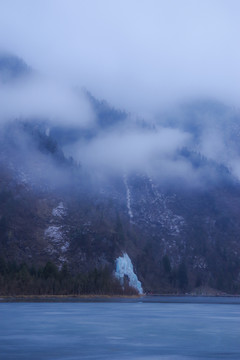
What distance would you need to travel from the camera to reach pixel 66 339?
63094 millimetres

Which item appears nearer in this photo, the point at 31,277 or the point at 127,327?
the point at 127,327

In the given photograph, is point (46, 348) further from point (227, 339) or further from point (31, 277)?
point (31, 277)

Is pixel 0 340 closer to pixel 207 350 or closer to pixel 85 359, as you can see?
pixel 85 359

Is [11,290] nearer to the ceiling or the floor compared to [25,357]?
nearer to the ceiling

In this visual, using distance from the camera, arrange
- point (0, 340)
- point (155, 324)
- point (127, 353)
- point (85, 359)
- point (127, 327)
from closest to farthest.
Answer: point (85, 359)
point (127, 353)
point (0, 340)
point (127, 327)
point (155, 324)

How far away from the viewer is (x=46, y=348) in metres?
55.1

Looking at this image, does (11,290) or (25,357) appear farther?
(11,290)

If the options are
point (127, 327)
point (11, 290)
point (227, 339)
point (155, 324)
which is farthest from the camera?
A: point (11, 290)

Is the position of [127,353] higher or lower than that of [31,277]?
lower

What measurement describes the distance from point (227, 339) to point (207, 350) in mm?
10600

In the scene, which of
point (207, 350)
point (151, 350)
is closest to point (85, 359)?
point (151, 350)

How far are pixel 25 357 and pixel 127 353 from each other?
35.3 feet

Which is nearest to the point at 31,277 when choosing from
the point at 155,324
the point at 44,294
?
the point at 44,294

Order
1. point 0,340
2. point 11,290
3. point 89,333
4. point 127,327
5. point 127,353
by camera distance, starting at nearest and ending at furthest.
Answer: point 127,353 < point 0,340 < point 89,333 < point 127,327 < point 11,290
